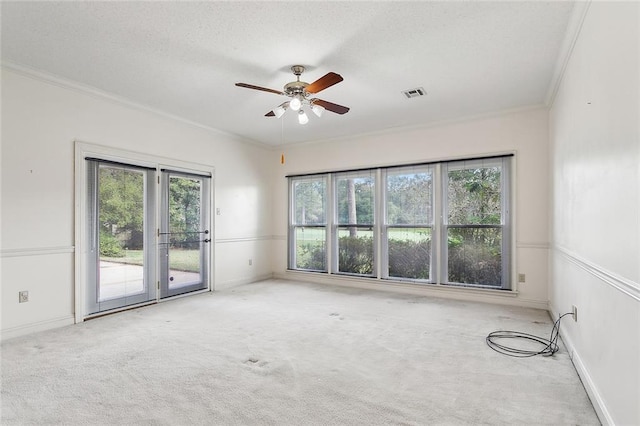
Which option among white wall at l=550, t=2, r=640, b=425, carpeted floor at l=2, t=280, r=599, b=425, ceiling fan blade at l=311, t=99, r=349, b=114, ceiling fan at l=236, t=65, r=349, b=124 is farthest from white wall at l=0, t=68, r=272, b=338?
white wall at l=550, t=2, r=640, b=425

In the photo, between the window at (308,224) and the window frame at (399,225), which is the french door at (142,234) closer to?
the window at (308,224)

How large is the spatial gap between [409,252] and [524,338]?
2278 millimetres

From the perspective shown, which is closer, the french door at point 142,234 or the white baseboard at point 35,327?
the white baseboard at point 35,327

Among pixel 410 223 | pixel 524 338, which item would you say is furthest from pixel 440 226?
pixel 524 338

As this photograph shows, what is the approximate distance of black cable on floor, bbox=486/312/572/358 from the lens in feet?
9.61

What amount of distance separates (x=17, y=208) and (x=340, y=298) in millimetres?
3932

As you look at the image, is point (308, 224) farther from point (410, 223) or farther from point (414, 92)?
point (414, 92)

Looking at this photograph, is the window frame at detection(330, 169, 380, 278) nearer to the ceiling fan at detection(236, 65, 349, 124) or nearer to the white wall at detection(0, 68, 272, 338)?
the ceiling fan at detection(236, 65, 349, 124)

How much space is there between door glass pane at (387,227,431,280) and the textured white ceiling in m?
2.01

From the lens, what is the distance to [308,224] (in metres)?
6.48

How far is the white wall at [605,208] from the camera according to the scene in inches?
62.1

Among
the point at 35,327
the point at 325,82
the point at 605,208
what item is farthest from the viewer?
the point at 35,327

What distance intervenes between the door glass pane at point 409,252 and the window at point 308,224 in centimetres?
130

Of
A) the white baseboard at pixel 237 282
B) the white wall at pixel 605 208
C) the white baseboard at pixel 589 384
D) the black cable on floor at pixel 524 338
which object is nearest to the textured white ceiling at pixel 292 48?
the white wall at pixel 605 208
